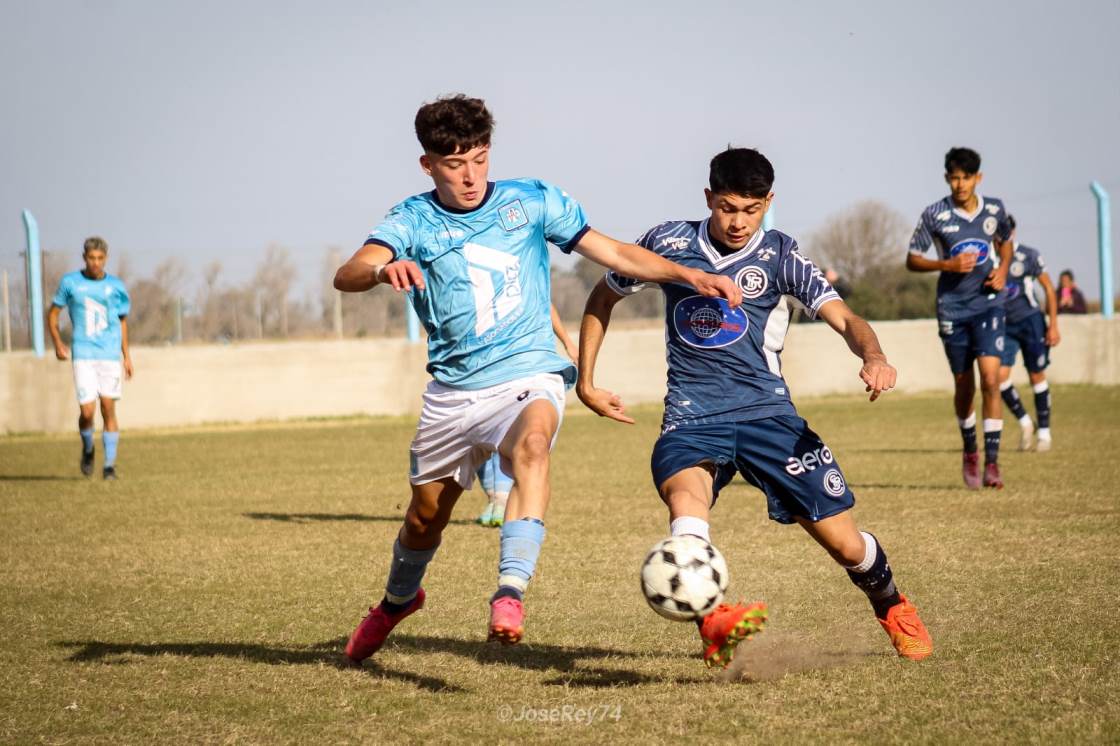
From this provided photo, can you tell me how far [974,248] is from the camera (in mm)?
10195

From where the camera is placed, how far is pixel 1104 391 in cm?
2131

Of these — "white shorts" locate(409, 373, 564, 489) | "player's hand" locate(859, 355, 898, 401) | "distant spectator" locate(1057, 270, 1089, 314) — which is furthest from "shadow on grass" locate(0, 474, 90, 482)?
"distant spectator" locate(1057, 270, 1089, 314)

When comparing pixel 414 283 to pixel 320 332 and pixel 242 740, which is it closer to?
pixel 242 740

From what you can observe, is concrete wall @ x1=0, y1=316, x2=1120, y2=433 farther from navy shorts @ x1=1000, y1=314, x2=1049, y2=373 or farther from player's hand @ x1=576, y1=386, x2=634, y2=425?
player's hand @ x1=576, y1=386, x2=634, y2=425

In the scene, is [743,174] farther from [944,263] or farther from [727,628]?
[944,263]

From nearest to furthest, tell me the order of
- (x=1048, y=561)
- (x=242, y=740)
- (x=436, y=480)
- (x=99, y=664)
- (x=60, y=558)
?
(x=242, y=740), (x=436, y=480), (x=99, y=664), (x=1048, y=561), (x=60, y=558)

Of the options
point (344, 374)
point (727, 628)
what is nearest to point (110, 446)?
point (344, 374)

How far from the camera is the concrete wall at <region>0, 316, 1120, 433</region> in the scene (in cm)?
1912

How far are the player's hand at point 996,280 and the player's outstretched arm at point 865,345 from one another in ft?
17.8

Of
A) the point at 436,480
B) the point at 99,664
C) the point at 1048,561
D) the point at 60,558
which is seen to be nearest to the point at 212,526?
the point at 60,558

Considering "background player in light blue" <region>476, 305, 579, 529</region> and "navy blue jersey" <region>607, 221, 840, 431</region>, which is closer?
"navy blue jersey" <region>607, 221, 840, 431</region>

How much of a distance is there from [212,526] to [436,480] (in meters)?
5.07

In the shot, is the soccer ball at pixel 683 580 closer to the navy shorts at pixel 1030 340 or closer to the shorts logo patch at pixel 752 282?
the shorts logo patch at pixel 752 282

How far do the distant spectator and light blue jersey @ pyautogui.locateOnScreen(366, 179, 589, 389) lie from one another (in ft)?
71.1
